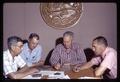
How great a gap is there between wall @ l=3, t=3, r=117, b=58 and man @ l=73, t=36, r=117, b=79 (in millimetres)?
74

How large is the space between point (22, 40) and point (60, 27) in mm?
513

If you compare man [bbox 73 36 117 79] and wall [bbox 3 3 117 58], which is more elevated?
wall [bbox 3 3 117 58]

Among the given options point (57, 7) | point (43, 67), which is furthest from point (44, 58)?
point (57, 7)

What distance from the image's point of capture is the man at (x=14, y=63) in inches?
324

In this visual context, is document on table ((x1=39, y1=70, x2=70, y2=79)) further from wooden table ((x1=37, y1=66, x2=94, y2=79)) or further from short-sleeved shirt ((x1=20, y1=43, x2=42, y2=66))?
short-sleeved shirt ((x1=20, y1=43, x2=42, y2=66))

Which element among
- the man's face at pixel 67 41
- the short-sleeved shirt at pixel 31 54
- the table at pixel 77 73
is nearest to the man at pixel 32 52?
the short-sleeved shirt at pixel 31 54

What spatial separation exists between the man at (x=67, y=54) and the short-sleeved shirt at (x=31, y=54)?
0.60 ft

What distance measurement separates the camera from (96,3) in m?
8.24

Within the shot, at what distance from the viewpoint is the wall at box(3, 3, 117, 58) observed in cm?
820

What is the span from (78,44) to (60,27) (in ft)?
1.04

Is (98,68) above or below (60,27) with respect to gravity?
below

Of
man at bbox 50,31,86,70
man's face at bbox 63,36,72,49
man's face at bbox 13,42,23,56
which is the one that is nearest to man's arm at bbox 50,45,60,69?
man at bbox 50,31,86,70

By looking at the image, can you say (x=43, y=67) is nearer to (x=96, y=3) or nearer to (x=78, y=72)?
(x=78, y=72)

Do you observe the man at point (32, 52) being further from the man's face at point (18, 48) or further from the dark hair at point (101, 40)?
the dark hair at point (101, 40)
